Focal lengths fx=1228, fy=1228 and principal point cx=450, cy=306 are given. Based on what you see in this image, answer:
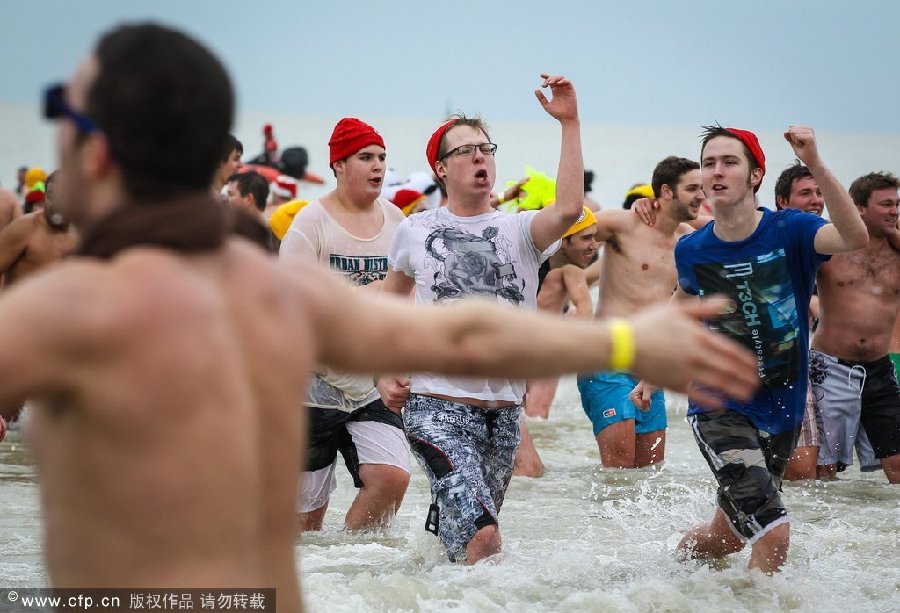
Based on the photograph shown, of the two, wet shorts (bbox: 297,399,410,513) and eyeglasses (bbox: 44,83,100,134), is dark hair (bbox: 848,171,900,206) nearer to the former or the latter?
wet shorts (bbox: 297,399,410,513)

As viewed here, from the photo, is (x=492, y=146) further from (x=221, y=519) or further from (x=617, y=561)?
(x=221, y=519)

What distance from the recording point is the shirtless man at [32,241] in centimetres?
856

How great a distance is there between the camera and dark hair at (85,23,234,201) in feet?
6.41

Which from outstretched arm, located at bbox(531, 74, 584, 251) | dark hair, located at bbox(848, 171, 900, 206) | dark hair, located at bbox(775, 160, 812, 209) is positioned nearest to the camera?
outstretched arm, located at bbox(531, 74, 584, 251)

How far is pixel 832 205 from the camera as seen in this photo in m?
5.31

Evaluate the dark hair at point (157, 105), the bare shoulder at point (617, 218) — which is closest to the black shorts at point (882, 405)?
the bare shoulder at point (617, 218)

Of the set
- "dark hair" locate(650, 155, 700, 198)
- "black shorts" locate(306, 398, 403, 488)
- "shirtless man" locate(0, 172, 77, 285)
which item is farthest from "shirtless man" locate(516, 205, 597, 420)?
"shirtless man" locate(0, 172, 77, 285)

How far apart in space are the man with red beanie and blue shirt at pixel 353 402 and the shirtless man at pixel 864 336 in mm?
3559

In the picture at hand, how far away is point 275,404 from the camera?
2.12 meters

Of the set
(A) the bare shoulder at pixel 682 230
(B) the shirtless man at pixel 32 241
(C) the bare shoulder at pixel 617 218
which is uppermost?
(C) the bare shoulder at pixel 617 218

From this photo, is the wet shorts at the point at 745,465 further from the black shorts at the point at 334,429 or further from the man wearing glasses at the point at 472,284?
the black shorts at the point at 334,429

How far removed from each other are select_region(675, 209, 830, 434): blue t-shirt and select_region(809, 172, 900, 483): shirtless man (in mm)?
3049

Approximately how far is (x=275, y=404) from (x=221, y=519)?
0.72ft

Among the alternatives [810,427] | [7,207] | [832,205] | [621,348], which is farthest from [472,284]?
[7,207]
